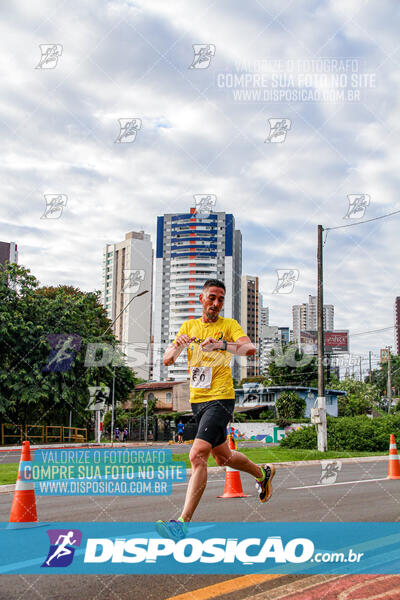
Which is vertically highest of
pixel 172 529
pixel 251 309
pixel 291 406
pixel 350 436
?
pixel 251 309

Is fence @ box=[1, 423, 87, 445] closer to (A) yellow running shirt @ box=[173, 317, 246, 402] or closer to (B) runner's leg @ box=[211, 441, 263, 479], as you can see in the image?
(B) runner's leg @ box=[211, 441, 263, 479]

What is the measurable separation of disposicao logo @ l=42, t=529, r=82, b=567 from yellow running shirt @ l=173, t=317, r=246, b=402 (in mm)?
1435

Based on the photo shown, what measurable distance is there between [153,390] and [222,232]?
Answer: 83.2 m

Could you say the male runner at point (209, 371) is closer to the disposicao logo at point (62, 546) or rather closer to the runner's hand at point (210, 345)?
the runner's hand at point (210, 345)

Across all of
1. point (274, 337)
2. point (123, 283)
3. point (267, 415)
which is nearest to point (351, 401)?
point (267, 415)

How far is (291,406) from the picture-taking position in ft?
179

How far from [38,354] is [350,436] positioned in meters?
16.8

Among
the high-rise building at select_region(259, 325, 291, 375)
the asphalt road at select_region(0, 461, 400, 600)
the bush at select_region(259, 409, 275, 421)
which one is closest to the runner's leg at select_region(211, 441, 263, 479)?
the asphalt road at select_region(0, 461, 400, 600)

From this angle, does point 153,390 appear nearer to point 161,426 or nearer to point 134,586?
point 161,426

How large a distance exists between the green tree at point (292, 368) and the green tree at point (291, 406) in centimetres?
1014

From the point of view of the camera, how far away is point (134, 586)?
3.58 metres

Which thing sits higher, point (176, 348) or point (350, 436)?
point (176, 348)

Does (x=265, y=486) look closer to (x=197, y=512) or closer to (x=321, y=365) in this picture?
(x=197, y=512)

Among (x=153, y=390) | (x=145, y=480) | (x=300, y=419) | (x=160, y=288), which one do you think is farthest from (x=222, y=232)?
(x=145, y=480)
